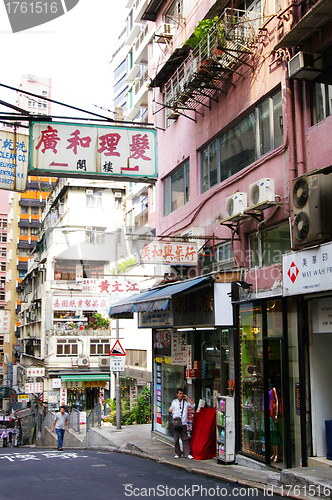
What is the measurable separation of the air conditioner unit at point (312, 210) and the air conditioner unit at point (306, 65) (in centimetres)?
206

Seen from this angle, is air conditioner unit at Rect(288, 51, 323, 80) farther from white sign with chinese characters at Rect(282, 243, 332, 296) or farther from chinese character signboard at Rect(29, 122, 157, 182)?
chinese character signboard at Rect(29, 122, 157, 182)

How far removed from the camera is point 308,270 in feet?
28.8

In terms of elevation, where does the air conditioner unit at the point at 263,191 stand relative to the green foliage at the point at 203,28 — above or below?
below

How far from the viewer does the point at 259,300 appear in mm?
10984

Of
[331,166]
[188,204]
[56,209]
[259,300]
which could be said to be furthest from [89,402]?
[331,166]

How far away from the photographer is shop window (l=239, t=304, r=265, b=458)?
Answer: 10.9 m

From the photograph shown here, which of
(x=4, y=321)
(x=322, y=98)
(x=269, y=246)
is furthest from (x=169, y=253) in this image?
(x=4, y=321)

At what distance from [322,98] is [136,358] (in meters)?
20.6

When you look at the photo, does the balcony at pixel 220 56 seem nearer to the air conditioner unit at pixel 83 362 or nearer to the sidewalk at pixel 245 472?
the sidewalk at pixel 245 472

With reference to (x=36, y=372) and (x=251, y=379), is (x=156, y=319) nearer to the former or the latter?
(x=251, y=379)

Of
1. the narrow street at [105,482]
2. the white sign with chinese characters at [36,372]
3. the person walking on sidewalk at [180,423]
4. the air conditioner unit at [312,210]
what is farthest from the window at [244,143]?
the white sign with chinese characters at [36,372]

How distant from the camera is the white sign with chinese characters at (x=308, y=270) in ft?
27.1

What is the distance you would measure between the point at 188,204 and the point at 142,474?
8079mm

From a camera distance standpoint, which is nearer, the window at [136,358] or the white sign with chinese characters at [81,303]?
the window at [136,358]
